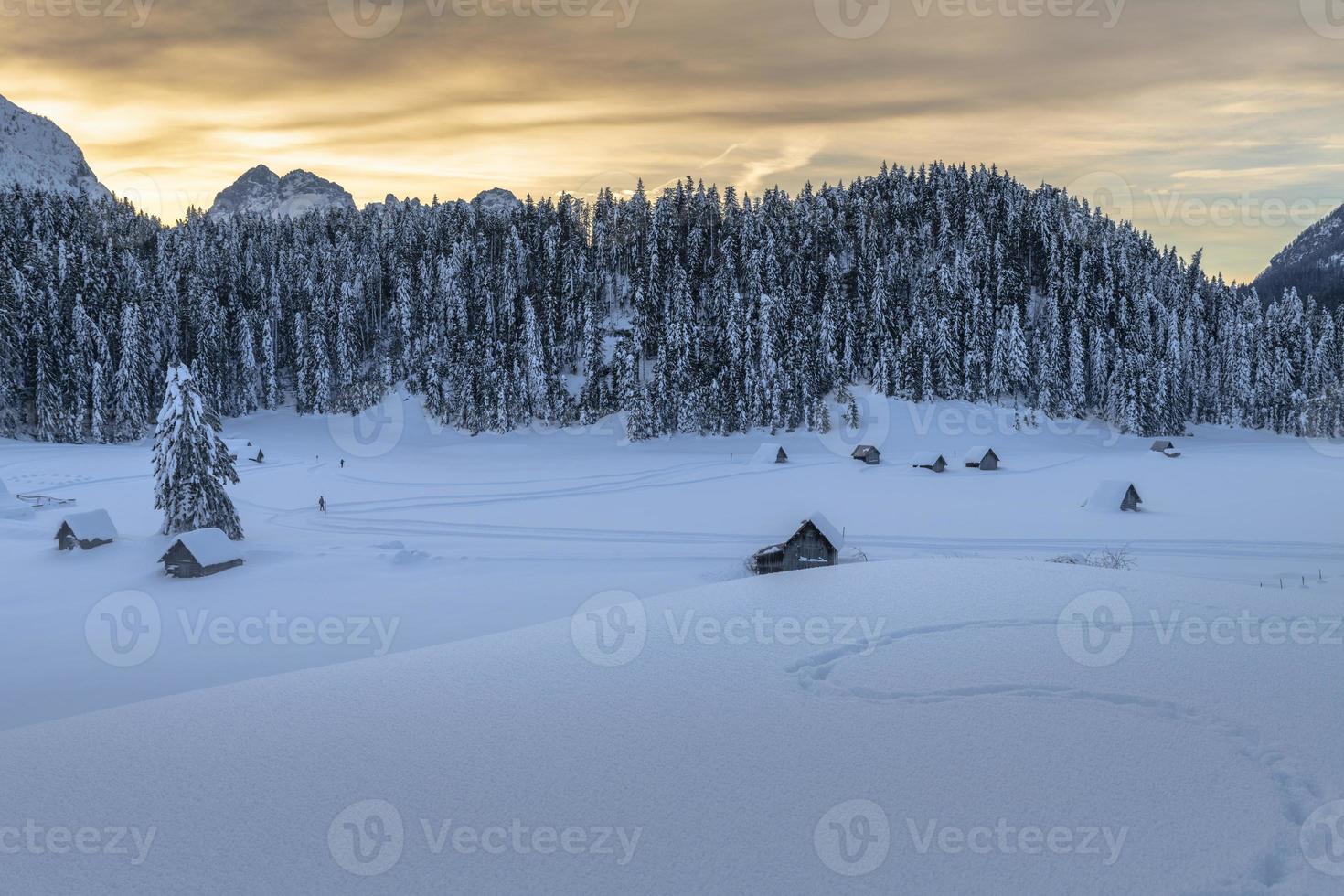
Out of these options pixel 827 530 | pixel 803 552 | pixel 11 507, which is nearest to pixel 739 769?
pixel 803 552

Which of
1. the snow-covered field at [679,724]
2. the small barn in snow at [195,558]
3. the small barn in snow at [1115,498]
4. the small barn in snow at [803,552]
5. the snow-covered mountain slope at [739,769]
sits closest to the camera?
the snow-covered mountain slope at [739,769]

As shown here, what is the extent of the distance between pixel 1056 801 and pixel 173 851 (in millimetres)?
11714

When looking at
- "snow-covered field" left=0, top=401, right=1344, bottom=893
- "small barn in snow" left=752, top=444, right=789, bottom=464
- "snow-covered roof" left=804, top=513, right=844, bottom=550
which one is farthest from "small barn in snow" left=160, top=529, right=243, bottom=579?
"small barn in snow" left=752, top=444, right=789, bottom=464

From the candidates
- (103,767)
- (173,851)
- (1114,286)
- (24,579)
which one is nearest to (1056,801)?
(173,851)

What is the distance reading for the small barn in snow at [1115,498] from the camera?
41.5m

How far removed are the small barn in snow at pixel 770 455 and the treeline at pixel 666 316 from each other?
1794 centimetres

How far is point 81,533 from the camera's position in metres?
34.6

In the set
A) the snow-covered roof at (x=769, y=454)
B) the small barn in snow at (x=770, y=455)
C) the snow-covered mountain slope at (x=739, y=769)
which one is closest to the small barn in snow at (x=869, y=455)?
the small barn in snow at (x=770, y=455)

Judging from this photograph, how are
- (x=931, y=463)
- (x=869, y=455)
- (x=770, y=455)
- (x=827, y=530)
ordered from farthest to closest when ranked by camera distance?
(x=770, y=455)
(x=869, y=455)
(x=931, y=463)
(x=827, y=530)

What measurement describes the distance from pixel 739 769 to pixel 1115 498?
3850 cm

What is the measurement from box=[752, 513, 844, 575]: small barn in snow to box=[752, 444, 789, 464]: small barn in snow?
38.3 metres

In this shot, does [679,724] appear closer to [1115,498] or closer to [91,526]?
[91,526]

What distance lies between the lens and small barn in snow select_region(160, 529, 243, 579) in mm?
31109

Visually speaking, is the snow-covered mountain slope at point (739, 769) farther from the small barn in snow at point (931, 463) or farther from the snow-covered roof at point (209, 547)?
the small barn in snow at point (931, 463)
